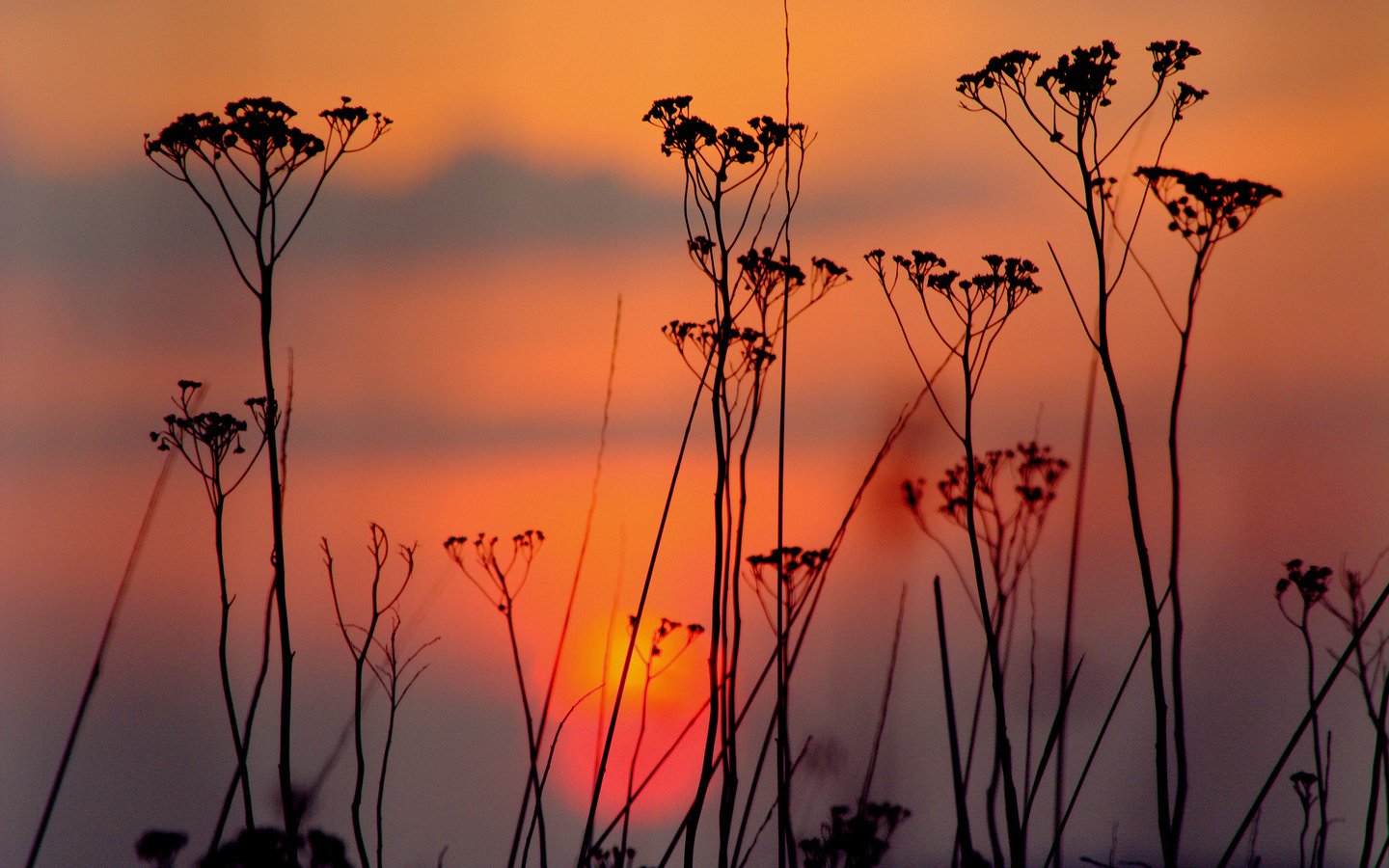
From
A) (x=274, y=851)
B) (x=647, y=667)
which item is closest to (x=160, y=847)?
(x=274, y=851)

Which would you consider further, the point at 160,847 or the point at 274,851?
the point at 160,847

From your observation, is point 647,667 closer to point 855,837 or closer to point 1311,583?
point 855,837

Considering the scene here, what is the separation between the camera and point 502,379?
4043 mm

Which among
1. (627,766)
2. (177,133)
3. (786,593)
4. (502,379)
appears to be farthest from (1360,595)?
(177,133)

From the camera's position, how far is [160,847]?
10.9ft

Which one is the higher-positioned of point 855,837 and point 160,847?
point 855,837

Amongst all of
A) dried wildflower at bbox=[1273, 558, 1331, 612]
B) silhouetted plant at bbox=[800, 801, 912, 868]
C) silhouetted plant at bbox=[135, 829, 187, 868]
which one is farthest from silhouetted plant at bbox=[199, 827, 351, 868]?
dried wildflower at bbox=[1273, 558, 1331, 612]

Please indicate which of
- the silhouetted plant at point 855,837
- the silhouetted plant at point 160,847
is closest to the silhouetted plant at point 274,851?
the silhouetted plant at point 160,847

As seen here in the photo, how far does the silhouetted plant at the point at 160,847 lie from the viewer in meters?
3.32

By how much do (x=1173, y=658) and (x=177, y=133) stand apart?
2751 mm

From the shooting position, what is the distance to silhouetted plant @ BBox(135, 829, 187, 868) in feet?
10.9

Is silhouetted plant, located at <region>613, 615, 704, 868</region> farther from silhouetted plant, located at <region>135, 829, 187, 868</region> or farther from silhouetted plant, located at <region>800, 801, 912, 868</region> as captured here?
silhouetted plant, located at <region>135, 829, 187, 868</region>

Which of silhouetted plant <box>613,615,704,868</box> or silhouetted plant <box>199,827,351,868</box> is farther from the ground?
silhouetted plant <box>613,615,704,868</box>

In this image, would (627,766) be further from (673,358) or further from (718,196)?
(718,196)
